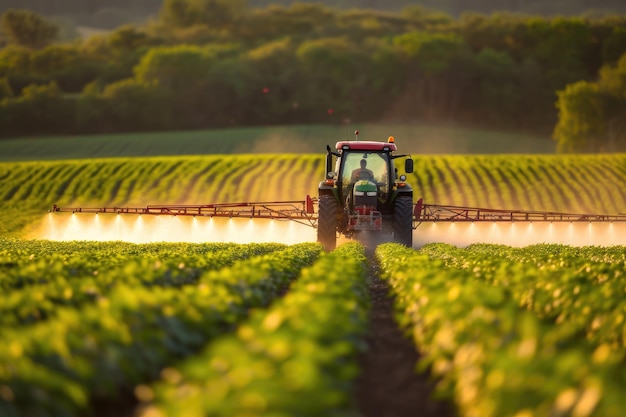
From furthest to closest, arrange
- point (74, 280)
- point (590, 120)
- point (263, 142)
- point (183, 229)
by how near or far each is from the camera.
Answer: point (590, 120)
point (263, 142)
point (183, 229)
point (74, 280)

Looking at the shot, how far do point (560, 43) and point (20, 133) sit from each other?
55.6 metres

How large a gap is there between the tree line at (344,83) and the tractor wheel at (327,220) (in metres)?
55.8

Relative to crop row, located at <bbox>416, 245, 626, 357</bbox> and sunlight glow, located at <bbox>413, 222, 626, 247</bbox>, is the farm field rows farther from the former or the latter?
sunlight glow, located at <bbox>413, 222, 626, 247</bbox>

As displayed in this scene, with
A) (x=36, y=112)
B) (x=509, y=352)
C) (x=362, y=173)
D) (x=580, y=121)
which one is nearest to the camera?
(x=509, y=352)

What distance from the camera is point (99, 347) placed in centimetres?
665

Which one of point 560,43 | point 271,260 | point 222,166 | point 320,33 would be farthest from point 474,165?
point 320,33

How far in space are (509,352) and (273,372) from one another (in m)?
1.58

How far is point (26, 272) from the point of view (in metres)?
11.7

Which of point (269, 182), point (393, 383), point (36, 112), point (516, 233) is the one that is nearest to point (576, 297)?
point (393, 383)

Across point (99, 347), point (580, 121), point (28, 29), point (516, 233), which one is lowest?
point (516, 233)

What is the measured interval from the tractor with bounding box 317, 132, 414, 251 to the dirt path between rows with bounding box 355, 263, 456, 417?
13.6 m

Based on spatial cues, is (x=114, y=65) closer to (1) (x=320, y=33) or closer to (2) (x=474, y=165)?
(1) (x=320, y=33)

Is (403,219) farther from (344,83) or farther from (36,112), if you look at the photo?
(344,83)

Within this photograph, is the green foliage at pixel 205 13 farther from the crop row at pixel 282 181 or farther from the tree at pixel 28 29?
the crop row at pixel 282 181
